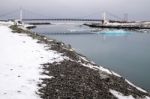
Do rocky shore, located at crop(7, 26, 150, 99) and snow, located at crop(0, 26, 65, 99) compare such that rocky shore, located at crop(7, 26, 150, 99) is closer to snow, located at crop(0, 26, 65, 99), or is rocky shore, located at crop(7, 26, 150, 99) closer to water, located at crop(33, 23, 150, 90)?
snow, located at crop(0, 26, 65, 99)

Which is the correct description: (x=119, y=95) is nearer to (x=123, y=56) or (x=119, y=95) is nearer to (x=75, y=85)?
(x=75, y=85)

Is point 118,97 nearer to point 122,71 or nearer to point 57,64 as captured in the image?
point 57,64

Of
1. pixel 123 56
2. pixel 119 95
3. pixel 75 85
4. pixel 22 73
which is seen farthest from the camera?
pixel 123 56

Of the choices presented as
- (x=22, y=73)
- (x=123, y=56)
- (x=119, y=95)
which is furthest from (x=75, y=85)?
(x=123, y=56)

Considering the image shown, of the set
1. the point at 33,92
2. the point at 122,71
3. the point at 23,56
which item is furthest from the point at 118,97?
the point at 122,71

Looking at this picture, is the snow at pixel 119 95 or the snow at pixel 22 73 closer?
the snow at pixel 22 73

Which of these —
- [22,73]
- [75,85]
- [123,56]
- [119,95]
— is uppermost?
[22,73]

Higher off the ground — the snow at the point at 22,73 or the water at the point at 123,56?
the snow at the point at 22,73

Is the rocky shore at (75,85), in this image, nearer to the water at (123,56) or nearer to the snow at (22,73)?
the snow at (22,73)

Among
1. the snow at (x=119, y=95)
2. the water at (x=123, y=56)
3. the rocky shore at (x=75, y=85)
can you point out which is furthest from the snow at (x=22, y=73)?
the water at (x=123, y=56)

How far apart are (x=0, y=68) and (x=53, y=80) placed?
106 inches

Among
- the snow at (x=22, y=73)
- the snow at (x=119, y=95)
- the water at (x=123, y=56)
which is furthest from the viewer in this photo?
the water at (x=123, y=56)

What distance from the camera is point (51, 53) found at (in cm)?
1972

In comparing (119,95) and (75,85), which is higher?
(75,85)
